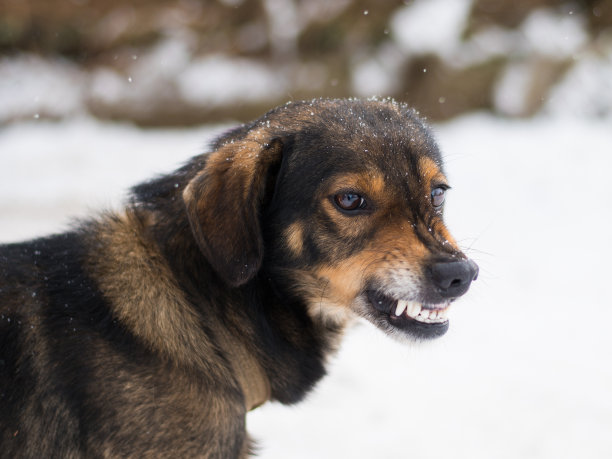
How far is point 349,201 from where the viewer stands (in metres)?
2.60

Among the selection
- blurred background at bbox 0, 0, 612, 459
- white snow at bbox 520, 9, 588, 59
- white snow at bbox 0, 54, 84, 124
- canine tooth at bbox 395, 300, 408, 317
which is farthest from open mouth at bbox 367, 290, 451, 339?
white snow at bbox 0, 54, 84, 124

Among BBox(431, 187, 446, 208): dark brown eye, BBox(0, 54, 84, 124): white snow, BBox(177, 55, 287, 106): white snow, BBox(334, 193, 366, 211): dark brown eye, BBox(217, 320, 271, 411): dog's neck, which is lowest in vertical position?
BBox(0, 54, 84, 124): white snow

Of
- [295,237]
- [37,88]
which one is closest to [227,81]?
[37,88]

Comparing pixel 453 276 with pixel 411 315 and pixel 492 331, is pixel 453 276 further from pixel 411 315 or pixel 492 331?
pixel 492 331

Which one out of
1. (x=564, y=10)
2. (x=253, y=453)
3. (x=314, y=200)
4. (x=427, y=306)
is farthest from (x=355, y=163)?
(x=564, y=10)

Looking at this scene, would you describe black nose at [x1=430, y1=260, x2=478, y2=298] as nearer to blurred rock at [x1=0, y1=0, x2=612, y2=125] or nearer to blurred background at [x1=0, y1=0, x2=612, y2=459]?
blurred background at [x1=0, y1=0, x2=612, y2=459]

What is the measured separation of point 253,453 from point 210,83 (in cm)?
1096

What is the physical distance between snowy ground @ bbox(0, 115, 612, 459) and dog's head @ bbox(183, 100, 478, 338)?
1.64 ft

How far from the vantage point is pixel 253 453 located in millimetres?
2650

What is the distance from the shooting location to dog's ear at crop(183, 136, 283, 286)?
2.50 meters

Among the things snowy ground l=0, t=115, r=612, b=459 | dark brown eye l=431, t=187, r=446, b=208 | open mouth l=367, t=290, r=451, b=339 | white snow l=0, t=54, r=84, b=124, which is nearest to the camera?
open mouth l=367, t=290, r=451, b=339

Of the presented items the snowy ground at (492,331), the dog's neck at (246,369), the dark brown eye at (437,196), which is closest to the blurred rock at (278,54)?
the snowy ground at (492,331)

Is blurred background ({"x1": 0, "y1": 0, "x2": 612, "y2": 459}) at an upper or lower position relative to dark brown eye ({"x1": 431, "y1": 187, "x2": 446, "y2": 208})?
lower

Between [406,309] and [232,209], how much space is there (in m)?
0.86
